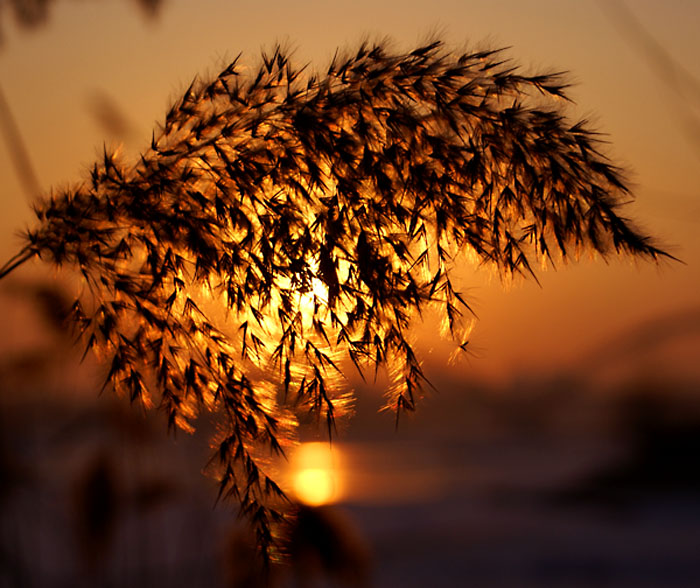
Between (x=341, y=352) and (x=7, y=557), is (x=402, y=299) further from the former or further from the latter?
(x=7, y=557)

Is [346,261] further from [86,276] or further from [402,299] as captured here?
[86,276]

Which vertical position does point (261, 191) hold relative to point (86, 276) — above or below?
above

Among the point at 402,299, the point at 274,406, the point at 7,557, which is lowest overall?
the point at 7,557

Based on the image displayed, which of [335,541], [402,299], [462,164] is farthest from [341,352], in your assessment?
[335,541]

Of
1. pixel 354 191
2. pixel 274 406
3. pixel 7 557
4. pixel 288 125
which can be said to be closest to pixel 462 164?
pixel 354 191

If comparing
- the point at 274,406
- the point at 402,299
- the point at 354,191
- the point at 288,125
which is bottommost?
the point at 274,406

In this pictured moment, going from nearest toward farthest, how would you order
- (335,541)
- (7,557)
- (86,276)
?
(86,276) < (7,557) < (335,541)

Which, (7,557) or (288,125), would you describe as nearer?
(288,125)

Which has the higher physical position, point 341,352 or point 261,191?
point 261,191

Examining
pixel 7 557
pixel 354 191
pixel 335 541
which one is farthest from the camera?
pixel 335 541
